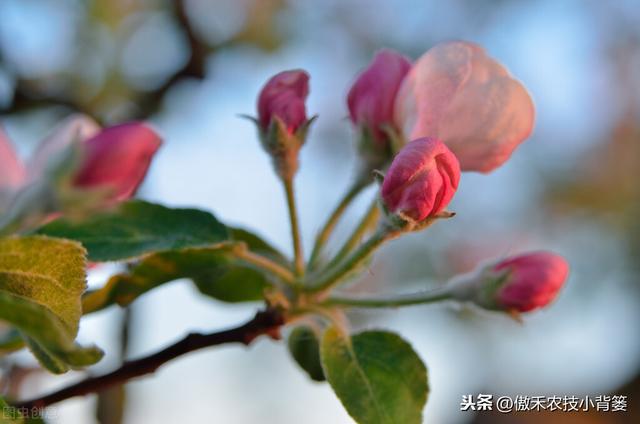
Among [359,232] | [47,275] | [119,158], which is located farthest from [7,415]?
[359,232]

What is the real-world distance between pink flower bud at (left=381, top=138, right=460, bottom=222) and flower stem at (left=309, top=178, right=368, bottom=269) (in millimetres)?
161

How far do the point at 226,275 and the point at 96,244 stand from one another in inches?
6.9

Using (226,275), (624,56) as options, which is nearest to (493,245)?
(624,56)

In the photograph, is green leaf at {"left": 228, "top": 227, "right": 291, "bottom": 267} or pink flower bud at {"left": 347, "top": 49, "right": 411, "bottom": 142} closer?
pink flower bud at {"left": 347, "top": 49, "right": 411, "bottom": 142}

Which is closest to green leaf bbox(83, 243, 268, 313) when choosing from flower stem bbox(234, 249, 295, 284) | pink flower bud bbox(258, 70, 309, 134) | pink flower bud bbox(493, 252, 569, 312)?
flower stem bbox(234, 249, 295, 284)

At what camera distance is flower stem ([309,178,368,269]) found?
0.78m

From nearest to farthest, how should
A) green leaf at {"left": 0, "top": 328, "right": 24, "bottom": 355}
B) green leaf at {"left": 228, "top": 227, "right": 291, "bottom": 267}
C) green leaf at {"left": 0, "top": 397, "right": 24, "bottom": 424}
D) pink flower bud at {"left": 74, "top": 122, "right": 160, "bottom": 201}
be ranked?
green leaf at {"left": 0, "top": 397, "right": 24, "bottom": 424} < pink flower bud at {"left": 74, "top": 122, "right": 160, "bottom": 201} < green leaf at {"left": 0, "top": 328, "right": 24, "bottom": 355} < green leaf at {"left": 228, "top": 227, "right": 291, "bottom": 267}

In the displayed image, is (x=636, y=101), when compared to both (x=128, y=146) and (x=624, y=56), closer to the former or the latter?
(x=624, y=56)

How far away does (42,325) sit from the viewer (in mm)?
397

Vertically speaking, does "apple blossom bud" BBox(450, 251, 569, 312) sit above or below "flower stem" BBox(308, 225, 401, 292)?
above

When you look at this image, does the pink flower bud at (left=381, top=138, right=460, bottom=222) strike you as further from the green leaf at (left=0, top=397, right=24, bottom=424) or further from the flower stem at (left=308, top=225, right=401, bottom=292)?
the green leaf at (left=0, top=397, right=24, bottom=424)

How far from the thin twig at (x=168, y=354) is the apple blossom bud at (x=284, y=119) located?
121 millimetres

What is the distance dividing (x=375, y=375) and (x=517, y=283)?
140 mm

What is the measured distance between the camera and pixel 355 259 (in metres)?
0.70
